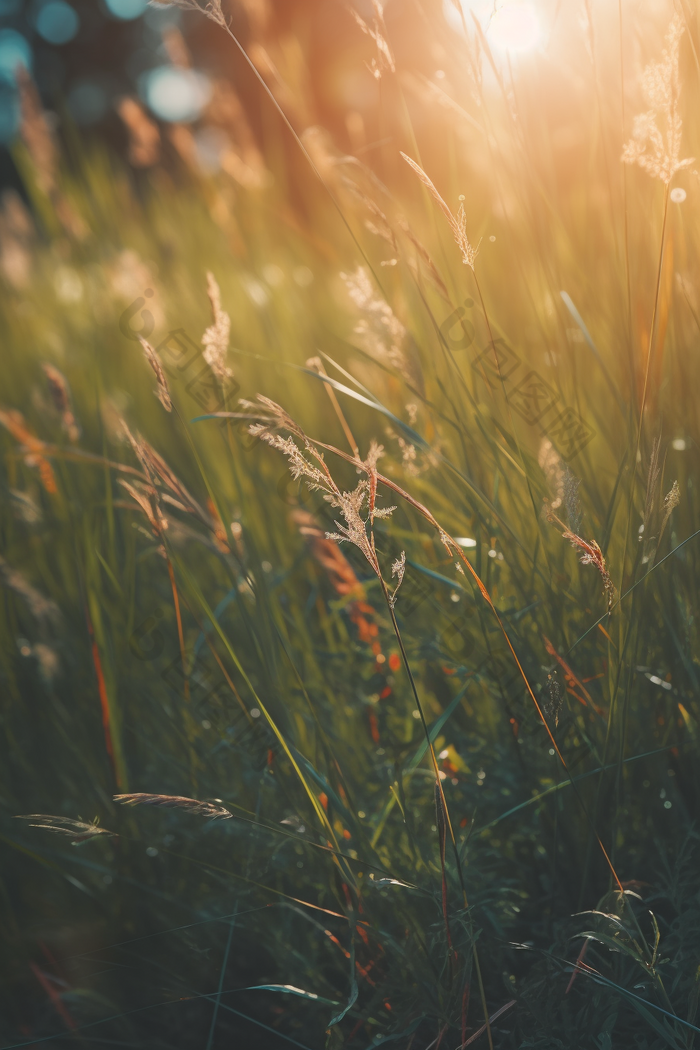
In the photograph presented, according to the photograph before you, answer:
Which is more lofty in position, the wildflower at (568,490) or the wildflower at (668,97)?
the wildflower at (668,97)

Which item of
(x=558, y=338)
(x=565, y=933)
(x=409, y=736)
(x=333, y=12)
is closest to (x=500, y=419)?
(x=558, y=338)

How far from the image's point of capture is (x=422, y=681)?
0.84 metres

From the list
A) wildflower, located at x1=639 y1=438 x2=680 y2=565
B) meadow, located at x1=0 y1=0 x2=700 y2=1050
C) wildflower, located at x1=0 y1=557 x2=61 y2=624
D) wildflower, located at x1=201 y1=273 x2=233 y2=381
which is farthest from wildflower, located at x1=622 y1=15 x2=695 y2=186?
wildflower, located at x1=0 y1=557 x2=61 y2=624

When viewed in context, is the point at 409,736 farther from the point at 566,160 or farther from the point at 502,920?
the point at 566,160

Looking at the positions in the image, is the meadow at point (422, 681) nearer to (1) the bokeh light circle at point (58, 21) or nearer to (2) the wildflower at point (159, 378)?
(2) the wildflower at point (159, 378)

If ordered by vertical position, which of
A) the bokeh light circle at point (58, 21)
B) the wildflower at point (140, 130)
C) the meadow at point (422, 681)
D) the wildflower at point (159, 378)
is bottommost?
the meadow at point (422, 681)

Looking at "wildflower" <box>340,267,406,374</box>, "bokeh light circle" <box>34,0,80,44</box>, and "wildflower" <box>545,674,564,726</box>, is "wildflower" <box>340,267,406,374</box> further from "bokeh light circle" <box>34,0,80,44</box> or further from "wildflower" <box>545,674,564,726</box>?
"bokeh light circle" <box>34,0,80,44</box>

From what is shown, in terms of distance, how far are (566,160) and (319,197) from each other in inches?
34.4

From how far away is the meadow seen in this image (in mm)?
574

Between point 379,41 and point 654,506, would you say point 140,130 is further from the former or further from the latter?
point 654,506

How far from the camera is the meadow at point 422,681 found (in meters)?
0.57

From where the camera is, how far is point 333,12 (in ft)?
40.5

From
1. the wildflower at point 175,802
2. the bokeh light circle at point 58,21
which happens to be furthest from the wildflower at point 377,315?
the bokeh light circle at point 58,21

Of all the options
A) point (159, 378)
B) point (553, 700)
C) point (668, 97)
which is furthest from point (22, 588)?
point (668, 97)
